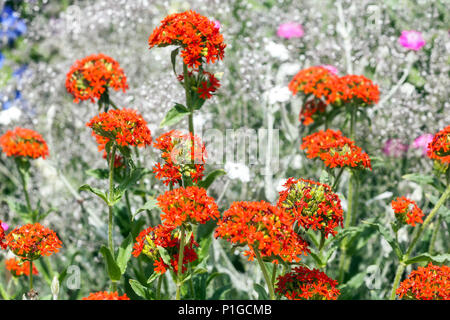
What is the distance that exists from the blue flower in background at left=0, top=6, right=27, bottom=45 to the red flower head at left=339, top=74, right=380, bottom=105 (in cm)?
285

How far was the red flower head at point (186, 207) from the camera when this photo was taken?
1296 mm

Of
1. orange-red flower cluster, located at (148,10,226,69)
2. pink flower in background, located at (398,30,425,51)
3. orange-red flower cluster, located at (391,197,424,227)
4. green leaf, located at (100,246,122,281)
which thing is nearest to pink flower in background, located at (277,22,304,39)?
pink flower in background, located at (398,30,425,51)

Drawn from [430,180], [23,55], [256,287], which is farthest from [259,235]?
[23,55]

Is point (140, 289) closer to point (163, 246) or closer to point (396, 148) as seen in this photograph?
point (163, 246)

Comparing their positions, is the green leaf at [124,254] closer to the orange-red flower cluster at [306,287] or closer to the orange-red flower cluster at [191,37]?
the orange-red flower cluster at [306,287]

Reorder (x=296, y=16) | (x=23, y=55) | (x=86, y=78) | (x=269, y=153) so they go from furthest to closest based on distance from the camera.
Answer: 1. (x=23, y=55)
2. (x=296, y=16)
3. (x=269, y=153)
4. (x=86, y=78)

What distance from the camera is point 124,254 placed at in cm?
169

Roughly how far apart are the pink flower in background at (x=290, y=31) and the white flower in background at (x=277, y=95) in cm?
85

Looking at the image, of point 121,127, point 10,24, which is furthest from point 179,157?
point 10,24

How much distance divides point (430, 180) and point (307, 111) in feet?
2.29

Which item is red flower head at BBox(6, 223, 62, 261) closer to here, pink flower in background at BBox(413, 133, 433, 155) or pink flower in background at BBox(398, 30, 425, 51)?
pink flower in background at BBox(413, 133, 433, 155)

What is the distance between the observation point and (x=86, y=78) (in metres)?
1.99

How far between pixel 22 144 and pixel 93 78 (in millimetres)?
490

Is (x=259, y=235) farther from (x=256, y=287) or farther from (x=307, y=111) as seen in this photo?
(x=307, y=111)
